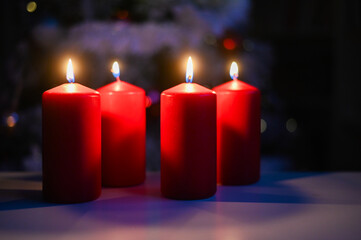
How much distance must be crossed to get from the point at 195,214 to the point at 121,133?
0.24 meters

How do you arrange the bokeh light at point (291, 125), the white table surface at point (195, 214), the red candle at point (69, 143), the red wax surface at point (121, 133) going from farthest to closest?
1. the bokeh light at point (291, 125)
2. the red wax surface at point (121, 133)
3. the red candle at point (69, 143)
4. the white table surface at point (195, 214)

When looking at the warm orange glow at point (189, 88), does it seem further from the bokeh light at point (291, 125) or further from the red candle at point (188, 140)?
the bokeh light at point (291, 125)

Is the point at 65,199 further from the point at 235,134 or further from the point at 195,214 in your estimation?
the point at 235,134

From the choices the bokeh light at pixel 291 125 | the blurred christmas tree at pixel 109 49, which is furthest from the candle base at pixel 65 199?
the bokeh light at pixel 291 125

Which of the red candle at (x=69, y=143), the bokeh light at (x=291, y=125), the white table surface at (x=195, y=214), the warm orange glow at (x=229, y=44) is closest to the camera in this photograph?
the white table surface at (x=195, y=214)

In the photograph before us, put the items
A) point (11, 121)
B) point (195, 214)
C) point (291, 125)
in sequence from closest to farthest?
point (195, 214) → point (11, 121) → point (291, 125)

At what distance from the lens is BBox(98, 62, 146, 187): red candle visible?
757mm

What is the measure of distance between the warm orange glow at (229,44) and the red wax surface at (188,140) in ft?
5.87

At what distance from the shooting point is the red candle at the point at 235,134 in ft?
2.54

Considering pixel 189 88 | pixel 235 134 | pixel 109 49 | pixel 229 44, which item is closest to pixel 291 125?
pixel 229 44

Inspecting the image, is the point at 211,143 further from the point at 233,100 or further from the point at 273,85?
the point at 273,85

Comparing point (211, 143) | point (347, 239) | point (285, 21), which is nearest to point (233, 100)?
point (211, 143)

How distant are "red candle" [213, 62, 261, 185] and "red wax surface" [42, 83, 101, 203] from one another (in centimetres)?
25

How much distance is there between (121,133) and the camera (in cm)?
76
